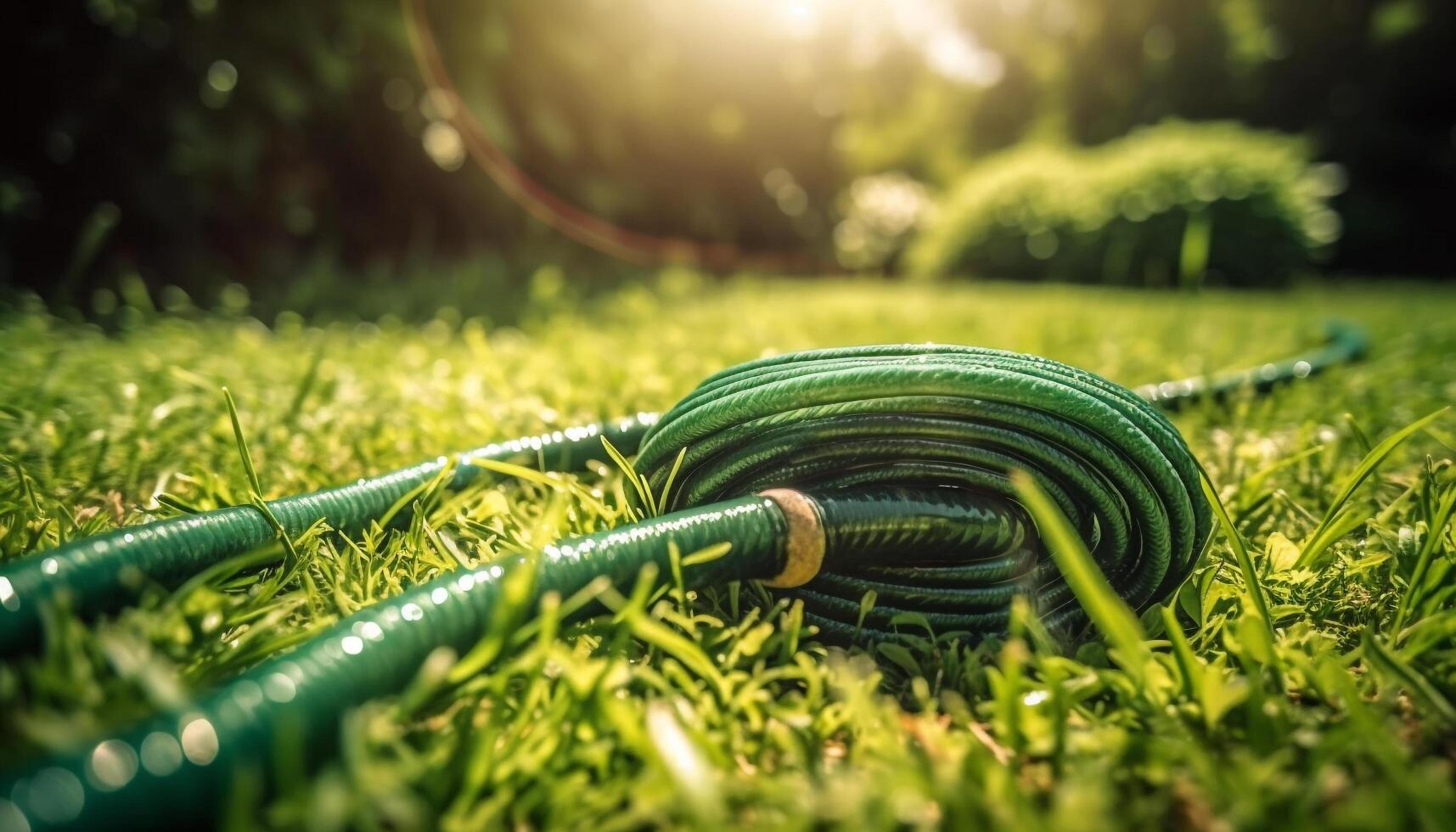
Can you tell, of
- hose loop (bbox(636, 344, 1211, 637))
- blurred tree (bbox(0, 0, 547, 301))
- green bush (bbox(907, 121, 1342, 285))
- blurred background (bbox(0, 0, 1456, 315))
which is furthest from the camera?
green bush (bbox(907, 121, 1342, 285))

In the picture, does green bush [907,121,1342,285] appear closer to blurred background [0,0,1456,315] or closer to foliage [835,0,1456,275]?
blurred background [0,0,1456,315]

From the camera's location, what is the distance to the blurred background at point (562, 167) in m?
4.02

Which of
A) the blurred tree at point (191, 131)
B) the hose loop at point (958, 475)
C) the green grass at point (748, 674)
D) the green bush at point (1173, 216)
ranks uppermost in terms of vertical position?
the green bush at point (1173, 216)

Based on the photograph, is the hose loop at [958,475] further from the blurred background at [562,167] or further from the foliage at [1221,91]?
the foliage at [1221,91]

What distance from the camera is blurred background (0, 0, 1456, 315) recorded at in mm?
4016

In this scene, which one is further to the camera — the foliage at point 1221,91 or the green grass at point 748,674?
the foliage at point 1221,91

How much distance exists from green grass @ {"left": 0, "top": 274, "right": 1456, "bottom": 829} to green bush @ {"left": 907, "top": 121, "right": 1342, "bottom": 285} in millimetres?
7599

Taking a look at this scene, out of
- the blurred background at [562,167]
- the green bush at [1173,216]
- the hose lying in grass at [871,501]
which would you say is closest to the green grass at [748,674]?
the hose lying in grass at [871,501]

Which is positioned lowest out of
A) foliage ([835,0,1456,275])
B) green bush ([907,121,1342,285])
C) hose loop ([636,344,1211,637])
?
hose loop ([636,344,1211,637])

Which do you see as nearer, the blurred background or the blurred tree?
the blurred tree

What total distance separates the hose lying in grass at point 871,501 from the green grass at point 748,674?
50mm

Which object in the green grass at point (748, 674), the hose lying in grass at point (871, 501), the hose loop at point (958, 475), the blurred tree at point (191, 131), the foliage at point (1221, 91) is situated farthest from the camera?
the foliage at point (1221, 91)

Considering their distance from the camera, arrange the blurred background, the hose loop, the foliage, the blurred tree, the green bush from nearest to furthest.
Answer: the hose loop, the blurred tree, the blurred background, the green bush, the foliage

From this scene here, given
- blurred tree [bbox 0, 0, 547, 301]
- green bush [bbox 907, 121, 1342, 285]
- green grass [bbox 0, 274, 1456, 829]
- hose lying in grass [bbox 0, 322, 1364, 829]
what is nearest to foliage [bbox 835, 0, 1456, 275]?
green bush [bbox 907, 121, 1342, 285]
